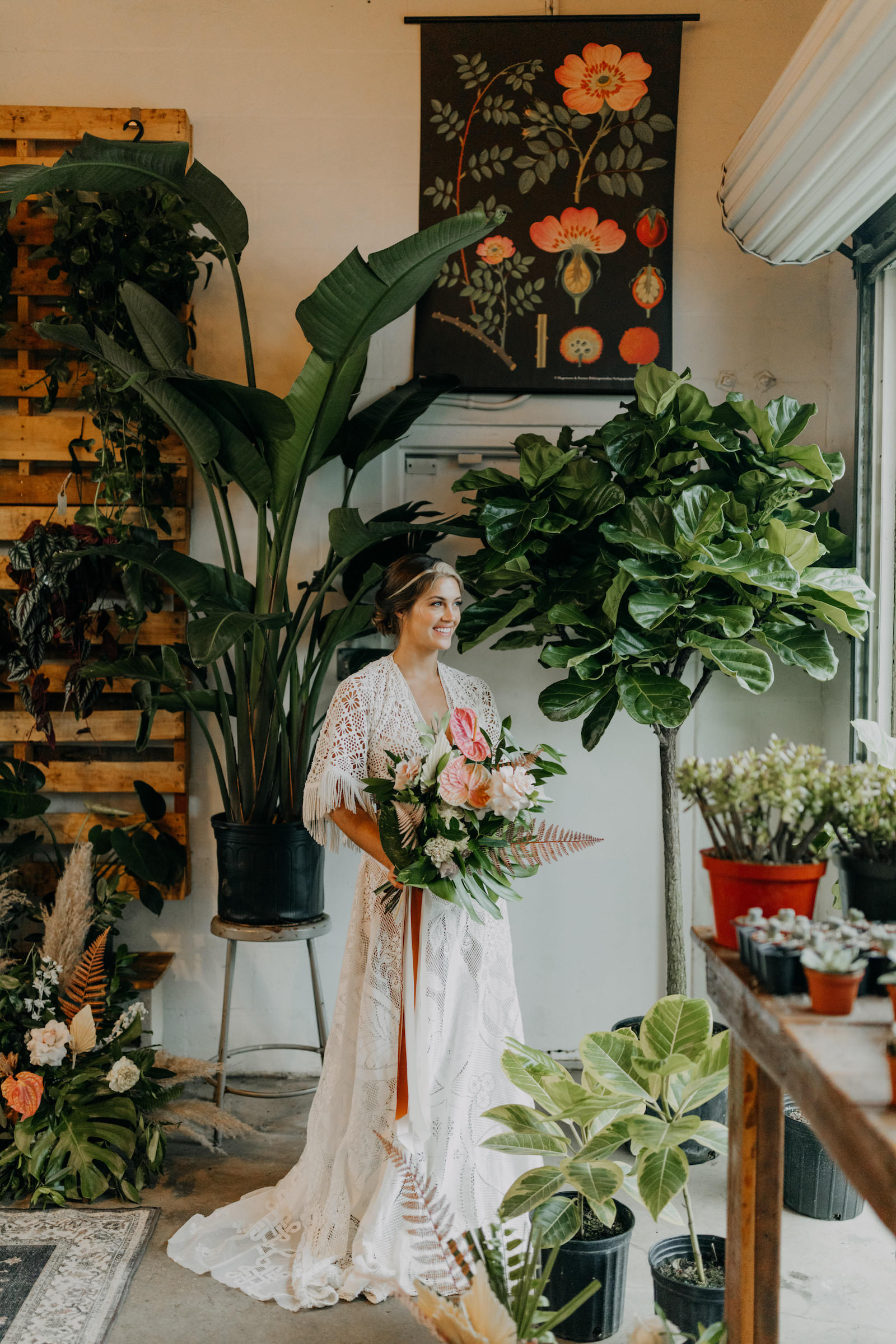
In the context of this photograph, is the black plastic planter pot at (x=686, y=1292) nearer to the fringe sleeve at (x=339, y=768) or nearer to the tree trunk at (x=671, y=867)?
the tree trunk at (x=671, y=867)

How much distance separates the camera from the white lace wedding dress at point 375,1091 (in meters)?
2.17

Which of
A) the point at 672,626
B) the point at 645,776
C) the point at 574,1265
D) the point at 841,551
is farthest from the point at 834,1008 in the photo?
the point at 645,776

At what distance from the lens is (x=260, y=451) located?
285 centimetres

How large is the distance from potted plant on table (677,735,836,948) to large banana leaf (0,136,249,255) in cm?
211

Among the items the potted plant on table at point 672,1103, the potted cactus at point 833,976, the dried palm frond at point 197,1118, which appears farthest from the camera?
the dried palm frond at point 197,1118

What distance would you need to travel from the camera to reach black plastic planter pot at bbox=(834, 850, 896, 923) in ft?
4.04

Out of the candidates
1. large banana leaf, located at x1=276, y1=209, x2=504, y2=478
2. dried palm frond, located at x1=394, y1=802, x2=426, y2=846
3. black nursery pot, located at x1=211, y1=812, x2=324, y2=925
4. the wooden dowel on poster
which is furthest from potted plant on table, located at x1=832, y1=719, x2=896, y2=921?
the wooden dowel on poster

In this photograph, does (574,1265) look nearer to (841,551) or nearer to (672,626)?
(672,626)

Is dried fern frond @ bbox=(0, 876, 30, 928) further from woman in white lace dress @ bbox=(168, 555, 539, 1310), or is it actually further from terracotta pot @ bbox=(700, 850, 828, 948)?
terracotta pot @ bbox=(700, 850, 828, 948)

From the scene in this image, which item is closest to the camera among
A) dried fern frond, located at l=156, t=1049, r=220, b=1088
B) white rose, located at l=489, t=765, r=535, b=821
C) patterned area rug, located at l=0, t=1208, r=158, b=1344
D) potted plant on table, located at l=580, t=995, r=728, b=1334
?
potted plant on table, located at l=580, t=995, r=728, b=1334

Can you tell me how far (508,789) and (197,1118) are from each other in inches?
57.5

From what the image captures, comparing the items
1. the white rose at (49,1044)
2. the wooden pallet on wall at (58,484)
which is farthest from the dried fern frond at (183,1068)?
the wooden pallet on wall at (58,484)

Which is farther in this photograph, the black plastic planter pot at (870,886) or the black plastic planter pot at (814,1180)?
the black plastic planter pot at (814,1180)

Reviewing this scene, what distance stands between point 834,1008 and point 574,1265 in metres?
1.18
